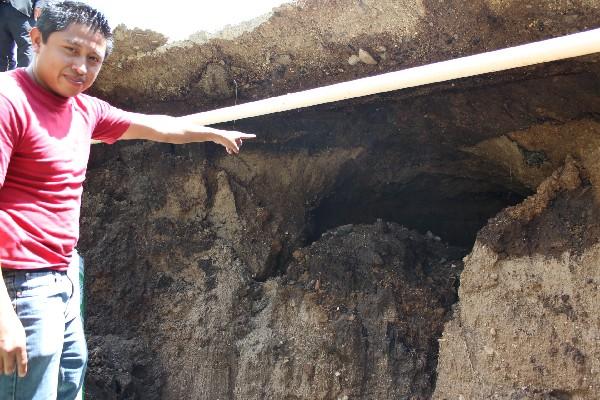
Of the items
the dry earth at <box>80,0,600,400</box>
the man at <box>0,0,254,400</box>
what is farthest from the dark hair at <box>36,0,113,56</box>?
the dry earth at <box>80,0,600,400</box>

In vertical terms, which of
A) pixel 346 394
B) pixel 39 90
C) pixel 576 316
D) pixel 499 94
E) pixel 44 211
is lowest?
pixel 346 394

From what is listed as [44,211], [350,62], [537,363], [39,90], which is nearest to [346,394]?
[537,363]

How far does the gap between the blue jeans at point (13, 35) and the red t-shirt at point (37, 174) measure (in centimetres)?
130

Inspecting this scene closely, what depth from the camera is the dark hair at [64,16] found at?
1552mm

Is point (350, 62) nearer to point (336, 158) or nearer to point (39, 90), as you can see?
point (336, 158)

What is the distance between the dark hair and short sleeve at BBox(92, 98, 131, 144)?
1.08ft

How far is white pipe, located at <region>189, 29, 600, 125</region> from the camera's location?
1691 millimetres

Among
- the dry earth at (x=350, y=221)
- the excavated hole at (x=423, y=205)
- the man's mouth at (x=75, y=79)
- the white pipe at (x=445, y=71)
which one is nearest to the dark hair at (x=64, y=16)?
the man's mouth at (x=75, y=79)

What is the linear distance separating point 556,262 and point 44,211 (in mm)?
1855

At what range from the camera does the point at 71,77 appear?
1.58m

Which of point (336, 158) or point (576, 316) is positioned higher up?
point (336, 158)

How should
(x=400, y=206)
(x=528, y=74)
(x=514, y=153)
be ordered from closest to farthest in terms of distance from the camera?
(x=528, y=74) < (x=514, y=153) < (x=400, y=206)

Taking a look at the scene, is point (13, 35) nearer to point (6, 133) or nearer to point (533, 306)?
point (6, 133)

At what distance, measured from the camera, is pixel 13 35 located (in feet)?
8.91
